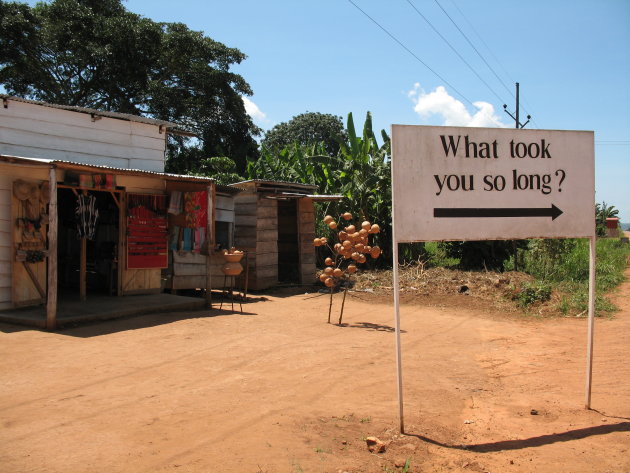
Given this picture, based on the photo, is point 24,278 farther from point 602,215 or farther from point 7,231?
point 602,215

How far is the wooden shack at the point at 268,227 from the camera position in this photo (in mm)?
14109

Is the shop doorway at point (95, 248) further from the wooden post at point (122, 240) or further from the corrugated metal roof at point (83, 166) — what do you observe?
the corrugated metal roof at point (83, 166)

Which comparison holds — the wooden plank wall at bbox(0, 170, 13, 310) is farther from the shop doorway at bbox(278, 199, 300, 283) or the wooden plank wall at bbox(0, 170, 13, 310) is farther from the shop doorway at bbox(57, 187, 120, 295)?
the shop doorway at bbox(278, 199, 300, 283)

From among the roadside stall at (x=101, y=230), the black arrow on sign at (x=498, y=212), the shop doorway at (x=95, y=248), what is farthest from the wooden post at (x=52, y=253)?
the black arrow on sign at (x=498, y=212)

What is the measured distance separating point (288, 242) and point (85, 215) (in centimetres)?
690

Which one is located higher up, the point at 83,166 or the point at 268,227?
the point at 83,166

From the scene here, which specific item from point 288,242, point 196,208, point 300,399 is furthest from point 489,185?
point 288,242

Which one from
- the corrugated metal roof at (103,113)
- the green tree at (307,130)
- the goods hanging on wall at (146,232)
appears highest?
the green tree at (307,130)

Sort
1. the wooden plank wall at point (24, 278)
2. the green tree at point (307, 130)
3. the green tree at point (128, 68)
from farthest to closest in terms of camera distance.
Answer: the green tree at point (307, 130), the green tree at point (128, 68), the wooden plank wall at point (24, 278)

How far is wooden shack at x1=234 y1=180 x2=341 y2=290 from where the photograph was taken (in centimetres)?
1411

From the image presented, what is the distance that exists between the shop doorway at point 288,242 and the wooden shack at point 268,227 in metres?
0.08

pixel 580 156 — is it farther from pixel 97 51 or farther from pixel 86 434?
pixel 97 51

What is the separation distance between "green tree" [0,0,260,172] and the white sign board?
1931 cm

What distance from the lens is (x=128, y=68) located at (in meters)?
23.0
